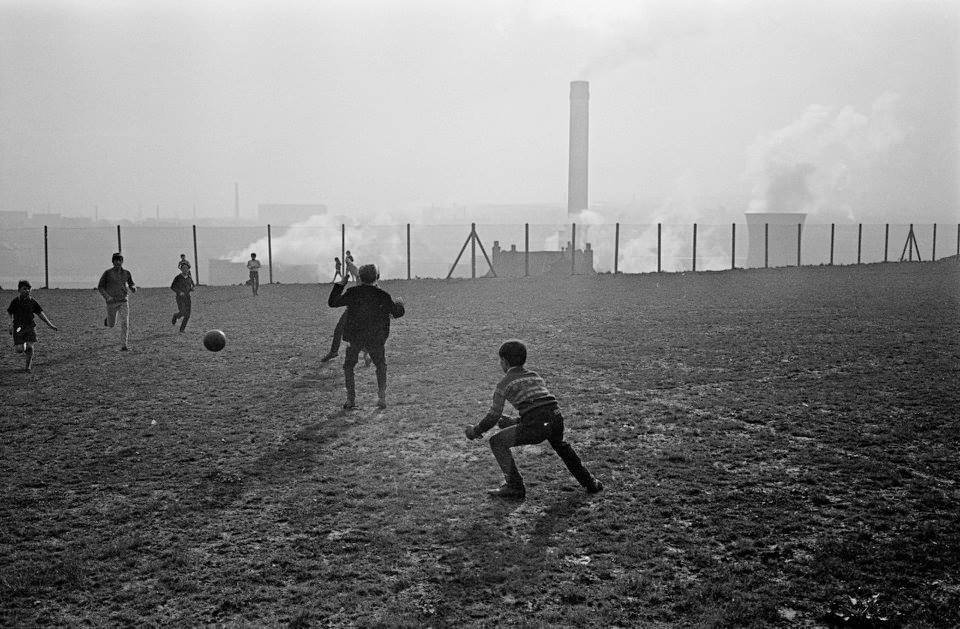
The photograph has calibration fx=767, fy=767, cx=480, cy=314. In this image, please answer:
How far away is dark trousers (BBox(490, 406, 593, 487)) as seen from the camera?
20.9 ft

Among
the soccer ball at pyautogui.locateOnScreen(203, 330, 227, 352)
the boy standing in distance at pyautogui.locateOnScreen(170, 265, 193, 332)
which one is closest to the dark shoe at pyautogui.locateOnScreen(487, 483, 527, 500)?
the soccer ball at pyautogui.locateOnScreen(203, 330, 227, 352)

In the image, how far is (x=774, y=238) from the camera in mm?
75625

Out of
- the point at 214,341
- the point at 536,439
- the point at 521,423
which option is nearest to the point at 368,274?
the point at 521,423

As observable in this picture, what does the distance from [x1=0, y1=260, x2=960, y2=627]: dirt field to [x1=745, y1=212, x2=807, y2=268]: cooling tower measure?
61726 millimetres

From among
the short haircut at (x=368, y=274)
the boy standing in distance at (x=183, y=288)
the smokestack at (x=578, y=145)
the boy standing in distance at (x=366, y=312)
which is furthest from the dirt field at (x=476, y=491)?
the smokestack at (x=578, y=145)

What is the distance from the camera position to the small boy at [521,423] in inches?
251

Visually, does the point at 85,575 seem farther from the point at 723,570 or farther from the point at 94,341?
the point at 94,341

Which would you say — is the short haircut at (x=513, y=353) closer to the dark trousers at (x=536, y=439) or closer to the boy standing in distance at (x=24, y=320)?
the dark trousers at (x=536, y=439)

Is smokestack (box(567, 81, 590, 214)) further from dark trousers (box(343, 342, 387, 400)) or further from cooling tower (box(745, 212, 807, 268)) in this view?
dark trousers (box(343, 342, 387, 400))

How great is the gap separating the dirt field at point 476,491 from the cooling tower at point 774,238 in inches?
2430

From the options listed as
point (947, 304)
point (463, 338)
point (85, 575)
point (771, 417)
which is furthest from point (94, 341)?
point (947, 304)

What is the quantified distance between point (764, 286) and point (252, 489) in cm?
2298

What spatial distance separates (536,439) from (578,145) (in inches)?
3489

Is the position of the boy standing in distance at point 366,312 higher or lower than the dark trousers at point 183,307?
higher
